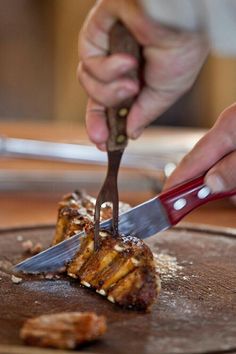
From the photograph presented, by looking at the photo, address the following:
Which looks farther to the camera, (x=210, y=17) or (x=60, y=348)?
(x=210, y=17)

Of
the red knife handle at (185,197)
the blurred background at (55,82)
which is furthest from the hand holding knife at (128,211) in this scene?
the blurred background at (55,82)

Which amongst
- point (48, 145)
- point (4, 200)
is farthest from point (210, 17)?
point (48, 145)

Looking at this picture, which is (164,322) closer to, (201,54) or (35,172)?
(201,54)

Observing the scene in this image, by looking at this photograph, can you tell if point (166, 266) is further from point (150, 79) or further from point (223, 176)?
point (150, 79)

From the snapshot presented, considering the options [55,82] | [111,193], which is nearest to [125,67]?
[111,193]

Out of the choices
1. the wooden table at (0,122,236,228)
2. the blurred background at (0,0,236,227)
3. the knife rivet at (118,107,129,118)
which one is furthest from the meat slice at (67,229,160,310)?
the blurred background at (0,0,236,227)

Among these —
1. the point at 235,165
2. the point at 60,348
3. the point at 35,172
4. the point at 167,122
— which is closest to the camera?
the point at 60,348

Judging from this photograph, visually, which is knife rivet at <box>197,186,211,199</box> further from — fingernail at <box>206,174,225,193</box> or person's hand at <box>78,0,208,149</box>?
person's hand at <box>78,0,208,149</box>
